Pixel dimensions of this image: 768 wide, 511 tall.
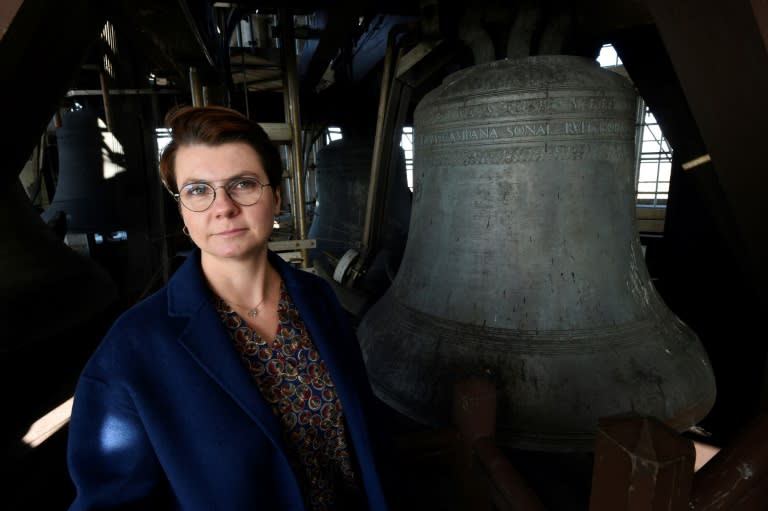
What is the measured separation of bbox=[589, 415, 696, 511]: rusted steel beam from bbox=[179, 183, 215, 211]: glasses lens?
81 cm

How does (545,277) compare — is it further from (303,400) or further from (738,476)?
(303,400)

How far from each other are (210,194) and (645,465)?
0.86 m

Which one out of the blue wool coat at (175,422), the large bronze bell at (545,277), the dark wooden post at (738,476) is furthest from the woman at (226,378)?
the dark wooden post at (738,476)

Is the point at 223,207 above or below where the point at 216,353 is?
above

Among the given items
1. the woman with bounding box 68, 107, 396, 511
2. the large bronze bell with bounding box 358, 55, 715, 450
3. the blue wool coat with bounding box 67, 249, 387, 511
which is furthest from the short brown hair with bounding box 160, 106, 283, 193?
the large bronze bell with bounding box 358, 55, 715, 450

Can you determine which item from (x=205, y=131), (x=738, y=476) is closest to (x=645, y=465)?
(x=738, y=476)

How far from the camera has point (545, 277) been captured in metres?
1.40

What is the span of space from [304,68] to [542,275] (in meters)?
2.90

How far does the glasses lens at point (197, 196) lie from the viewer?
87 centimetres

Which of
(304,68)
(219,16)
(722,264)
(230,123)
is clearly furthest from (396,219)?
(230,123)

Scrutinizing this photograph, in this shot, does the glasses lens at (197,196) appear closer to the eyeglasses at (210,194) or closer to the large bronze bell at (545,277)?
the eyeglasses at (210,194)

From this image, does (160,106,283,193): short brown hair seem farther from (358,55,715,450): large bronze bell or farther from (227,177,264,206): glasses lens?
(358,55,715,450): large bronze bell

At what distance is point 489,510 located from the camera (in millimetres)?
1267

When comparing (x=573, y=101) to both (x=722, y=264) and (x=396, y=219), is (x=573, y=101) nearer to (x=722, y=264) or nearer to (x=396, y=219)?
(x=722, y=264)
